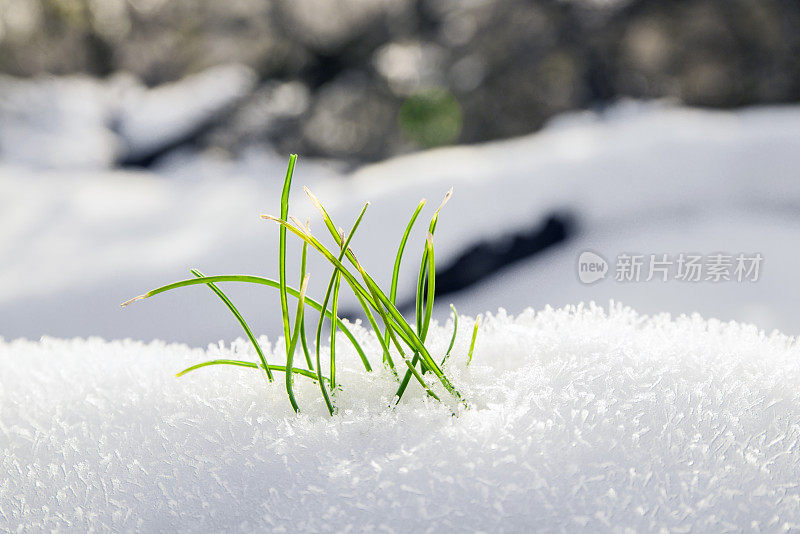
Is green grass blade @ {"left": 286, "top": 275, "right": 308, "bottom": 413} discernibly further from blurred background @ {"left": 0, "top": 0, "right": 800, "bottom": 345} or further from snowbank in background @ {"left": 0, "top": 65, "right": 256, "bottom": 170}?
snowbank in background @ {"left": 0, "top": 65, "right": 256, "bottom": 170}

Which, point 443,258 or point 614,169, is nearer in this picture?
point 443,258

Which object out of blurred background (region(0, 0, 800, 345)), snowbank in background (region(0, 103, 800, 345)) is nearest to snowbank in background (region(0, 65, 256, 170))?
blurred background (region(0, 0, 800, 345))

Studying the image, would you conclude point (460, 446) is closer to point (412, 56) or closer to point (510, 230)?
point (510, 230)

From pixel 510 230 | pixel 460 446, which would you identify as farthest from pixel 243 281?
pixel 510 230

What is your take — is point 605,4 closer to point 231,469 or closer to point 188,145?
Result: point 188,145

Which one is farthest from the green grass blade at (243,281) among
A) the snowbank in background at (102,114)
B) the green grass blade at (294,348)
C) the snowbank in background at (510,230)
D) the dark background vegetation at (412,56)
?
the snowbank in background at (102,114)

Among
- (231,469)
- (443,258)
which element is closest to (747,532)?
(231,469)
